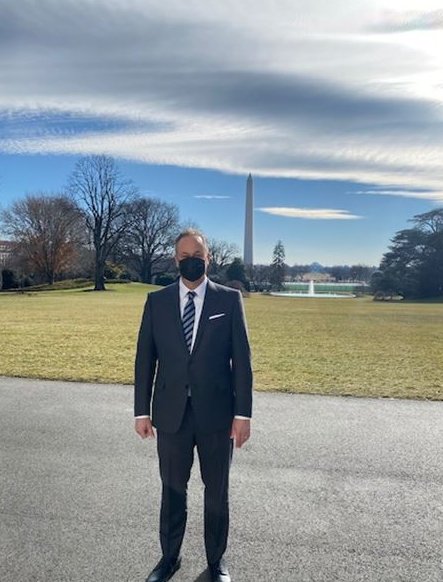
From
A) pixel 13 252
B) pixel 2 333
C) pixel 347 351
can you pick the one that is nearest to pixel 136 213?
pixel 13 252

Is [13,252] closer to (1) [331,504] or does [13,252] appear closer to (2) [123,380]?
(2) [123,380]

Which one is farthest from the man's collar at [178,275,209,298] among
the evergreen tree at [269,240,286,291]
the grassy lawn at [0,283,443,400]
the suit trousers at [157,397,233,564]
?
the evergreen tree at [269,240,286,291]

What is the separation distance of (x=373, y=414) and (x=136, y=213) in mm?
58572

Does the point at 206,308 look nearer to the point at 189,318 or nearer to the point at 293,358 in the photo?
the point at 189,318

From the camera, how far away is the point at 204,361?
2764 millimetres

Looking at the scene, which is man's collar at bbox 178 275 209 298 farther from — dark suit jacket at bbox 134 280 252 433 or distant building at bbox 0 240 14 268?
distant building at bbox 0 240 14 268

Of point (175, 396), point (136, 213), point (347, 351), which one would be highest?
point (136, 213)

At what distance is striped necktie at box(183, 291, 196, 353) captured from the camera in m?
2.81

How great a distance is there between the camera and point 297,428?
5.36m

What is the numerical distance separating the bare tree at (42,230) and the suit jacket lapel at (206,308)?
5822 centimetres

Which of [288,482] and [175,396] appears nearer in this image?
[175,396]

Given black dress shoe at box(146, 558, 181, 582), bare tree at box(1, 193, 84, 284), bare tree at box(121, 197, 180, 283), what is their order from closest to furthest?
black dress shoe at box(146, 558, 181, 582), bare tree at box(1, 193, 84, 284), bare tree at box(121, 197, 180, 283)

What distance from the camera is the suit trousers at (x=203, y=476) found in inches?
111

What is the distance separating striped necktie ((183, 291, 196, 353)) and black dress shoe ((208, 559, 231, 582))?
1.23 meters
